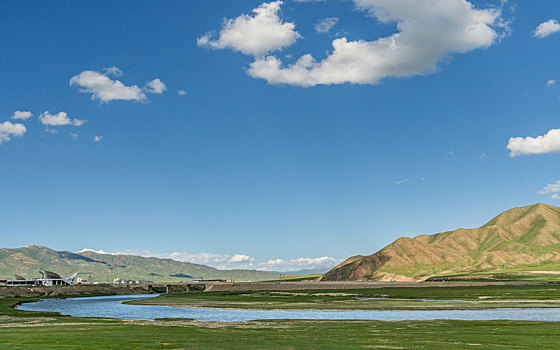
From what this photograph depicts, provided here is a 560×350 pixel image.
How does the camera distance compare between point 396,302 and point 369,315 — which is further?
point 396,302

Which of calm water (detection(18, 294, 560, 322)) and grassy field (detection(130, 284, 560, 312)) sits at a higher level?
calm water (detection(18, 294, 560, 322))

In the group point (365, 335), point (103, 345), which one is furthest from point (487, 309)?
point (103, 345)

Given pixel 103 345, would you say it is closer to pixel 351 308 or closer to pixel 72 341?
pixel 72 341

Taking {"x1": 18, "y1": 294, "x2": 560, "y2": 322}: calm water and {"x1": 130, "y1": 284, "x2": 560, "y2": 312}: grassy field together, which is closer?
{"x1": 18, "y1": 294, "x2": 560, "y2": 322}: calm water

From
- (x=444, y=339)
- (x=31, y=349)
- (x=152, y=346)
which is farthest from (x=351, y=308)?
(x=31, y=349)

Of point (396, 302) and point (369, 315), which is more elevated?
point (369, 315)

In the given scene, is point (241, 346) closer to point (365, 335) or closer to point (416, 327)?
point (365, 335)

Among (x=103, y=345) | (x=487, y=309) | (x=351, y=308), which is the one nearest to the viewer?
(x=103, y=345)

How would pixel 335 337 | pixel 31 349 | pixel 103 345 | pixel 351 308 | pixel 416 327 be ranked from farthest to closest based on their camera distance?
pixel 351 308
pixel 416 327
pixel 335 337
pixel 103 345
pixel 31 349

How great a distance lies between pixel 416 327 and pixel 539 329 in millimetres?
14023

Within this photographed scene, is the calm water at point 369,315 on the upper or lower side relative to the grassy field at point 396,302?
upper

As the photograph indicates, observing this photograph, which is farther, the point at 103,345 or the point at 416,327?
the point at 416,327

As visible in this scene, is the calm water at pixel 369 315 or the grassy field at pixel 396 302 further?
the grassy field at pixel 396 302

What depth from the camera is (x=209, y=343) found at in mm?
48844
